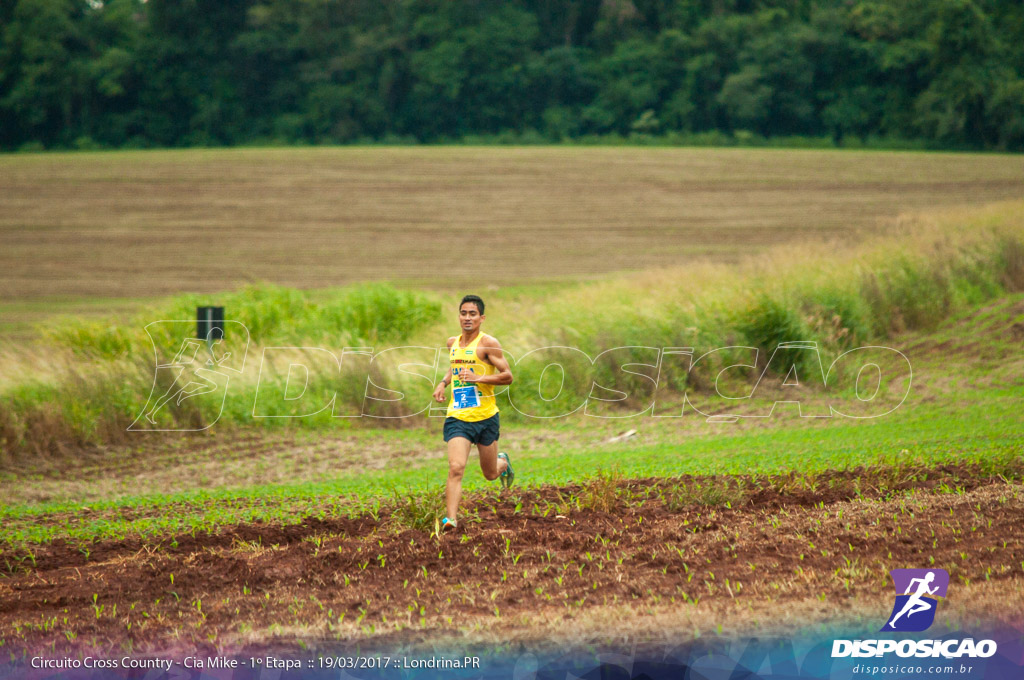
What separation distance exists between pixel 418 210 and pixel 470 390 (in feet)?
135

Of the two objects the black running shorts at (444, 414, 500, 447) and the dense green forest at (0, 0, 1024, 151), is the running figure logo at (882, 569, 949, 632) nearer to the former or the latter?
the black running shorts at (444, 414, 500, 447)

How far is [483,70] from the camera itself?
70812mm

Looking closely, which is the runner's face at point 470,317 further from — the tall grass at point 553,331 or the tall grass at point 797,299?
the tall grass at point 797,299

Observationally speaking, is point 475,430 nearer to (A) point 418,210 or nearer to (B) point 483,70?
(A) point 418,210

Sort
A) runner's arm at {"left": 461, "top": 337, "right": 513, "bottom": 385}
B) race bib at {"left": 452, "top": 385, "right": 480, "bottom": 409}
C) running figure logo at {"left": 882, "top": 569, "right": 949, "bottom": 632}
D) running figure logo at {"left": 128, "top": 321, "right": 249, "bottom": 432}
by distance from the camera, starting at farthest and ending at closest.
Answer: running figure logo at {"left": 128, "top": 321, "right": 249, "bottom": 432}
race bib at {"left": 452, "top": 385, "right": 480, "bottom": 409}
runner's arm at {"left": 461, "top": 337, "right": 513, "bottom": 385}
running figure logo at {"left": 882, "top": 569, "right": 949, "bottom": 632}

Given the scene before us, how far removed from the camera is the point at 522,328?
55.0ft

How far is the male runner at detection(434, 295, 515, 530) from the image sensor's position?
735cm

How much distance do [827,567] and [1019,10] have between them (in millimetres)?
64023

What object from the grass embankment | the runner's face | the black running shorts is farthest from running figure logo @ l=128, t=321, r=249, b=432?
the runner's face

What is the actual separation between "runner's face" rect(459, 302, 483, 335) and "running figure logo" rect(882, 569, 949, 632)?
3226 millimetres

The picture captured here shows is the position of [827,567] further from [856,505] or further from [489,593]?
[489,593]

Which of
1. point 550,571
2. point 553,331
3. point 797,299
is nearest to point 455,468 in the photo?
point 550,571

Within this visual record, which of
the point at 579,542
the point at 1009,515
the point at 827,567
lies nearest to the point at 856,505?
the point at 1009,515

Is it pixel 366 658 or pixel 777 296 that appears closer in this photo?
pixel 366 658
